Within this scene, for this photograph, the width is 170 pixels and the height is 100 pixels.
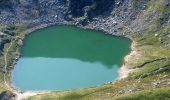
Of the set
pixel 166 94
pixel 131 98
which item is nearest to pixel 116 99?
pixel 131 98

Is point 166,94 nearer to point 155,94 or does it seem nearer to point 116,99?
point 155,94

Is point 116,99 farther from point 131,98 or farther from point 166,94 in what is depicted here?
point 166,94

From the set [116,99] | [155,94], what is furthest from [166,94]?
[116,99]
